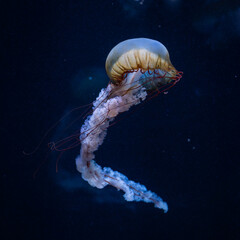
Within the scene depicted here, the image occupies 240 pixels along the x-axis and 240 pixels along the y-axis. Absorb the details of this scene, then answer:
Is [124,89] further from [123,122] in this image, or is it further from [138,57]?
[123,122]

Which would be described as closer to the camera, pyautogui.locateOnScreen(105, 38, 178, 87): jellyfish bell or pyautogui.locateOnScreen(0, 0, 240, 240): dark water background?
pyautogui.locateOnScreen(105, 38, 178, 87): jellyfish bell

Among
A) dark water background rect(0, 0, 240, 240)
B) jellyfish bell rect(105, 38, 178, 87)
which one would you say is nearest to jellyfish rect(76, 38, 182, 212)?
jellyfish bell rect(105, 38, 178, 87)

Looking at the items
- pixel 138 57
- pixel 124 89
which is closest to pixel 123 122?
pixel 124 89

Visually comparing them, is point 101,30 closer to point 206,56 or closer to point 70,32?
point 70,32

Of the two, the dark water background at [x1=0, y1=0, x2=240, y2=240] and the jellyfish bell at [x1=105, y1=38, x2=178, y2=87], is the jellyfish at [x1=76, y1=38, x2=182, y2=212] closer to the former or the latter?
the jellyfish bell at [x1=105, y1=38, x2=178, y2=87]

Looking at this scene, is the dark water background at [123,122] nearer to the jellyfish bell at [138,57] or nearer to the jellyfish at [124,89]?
the jellyfish at [124,89]

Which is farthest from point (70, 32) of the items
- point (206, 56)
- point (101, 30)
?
point (206, 56)
